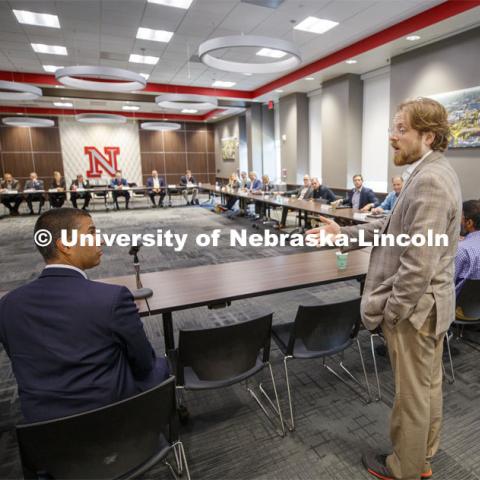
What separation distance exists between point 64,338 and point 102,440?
0.34m

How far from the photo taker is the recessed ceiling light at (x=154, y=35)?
6.02m

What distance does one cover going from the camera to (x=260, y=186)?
10180 millimetres

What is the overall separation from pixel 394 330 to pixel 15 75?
10.3m

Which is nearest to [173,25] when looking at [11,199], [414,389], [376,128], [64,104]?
[376,128]

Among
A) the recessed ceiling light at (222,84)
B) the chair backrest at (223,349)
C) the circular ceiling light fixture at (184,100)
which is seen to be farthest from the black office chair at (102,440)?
the recessed ceiling light at (222,84)

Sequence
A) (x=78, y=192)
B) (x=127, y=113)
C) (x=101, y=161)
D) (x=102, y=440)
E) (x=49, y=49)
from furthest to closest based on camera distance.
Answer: (x=101, y=161) < (x=127, y=113) < (x=78, y=192) < (x=49, y=49) < (x=102, y=440)

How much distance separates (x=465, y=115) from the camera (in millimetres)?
5594

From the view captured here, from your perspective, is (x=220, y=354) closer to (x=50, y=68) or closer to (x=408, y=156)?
(x=408, y=156)

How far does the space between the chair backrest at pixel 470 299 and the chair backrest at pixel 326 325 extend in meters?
0.78

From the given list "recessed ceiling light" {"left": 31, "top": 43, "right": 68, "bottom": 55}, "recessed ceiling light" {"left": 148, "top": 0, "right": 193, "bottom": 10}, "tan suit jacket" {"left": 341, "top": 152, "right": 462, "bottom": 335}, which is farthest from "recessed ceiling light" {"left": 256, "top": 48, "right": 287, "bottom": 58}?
"tan suit jacket" {"left": 341, "top": 152, "right": 462, "bottom": 335}

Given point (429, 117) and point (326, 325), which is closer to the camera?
point (429, 117)

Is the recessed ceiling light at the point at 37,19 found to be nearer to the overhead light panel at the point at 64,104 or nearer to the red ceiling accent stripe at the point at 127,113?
the overhead light panel at the point at 64,104

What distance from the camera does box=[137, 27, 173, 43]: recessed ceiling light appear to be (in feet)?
19.7

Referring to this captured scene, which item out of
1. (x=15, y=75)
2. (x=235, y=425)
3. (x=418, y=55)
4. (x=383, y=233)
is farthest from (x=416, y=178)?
(x=15, y=75)
